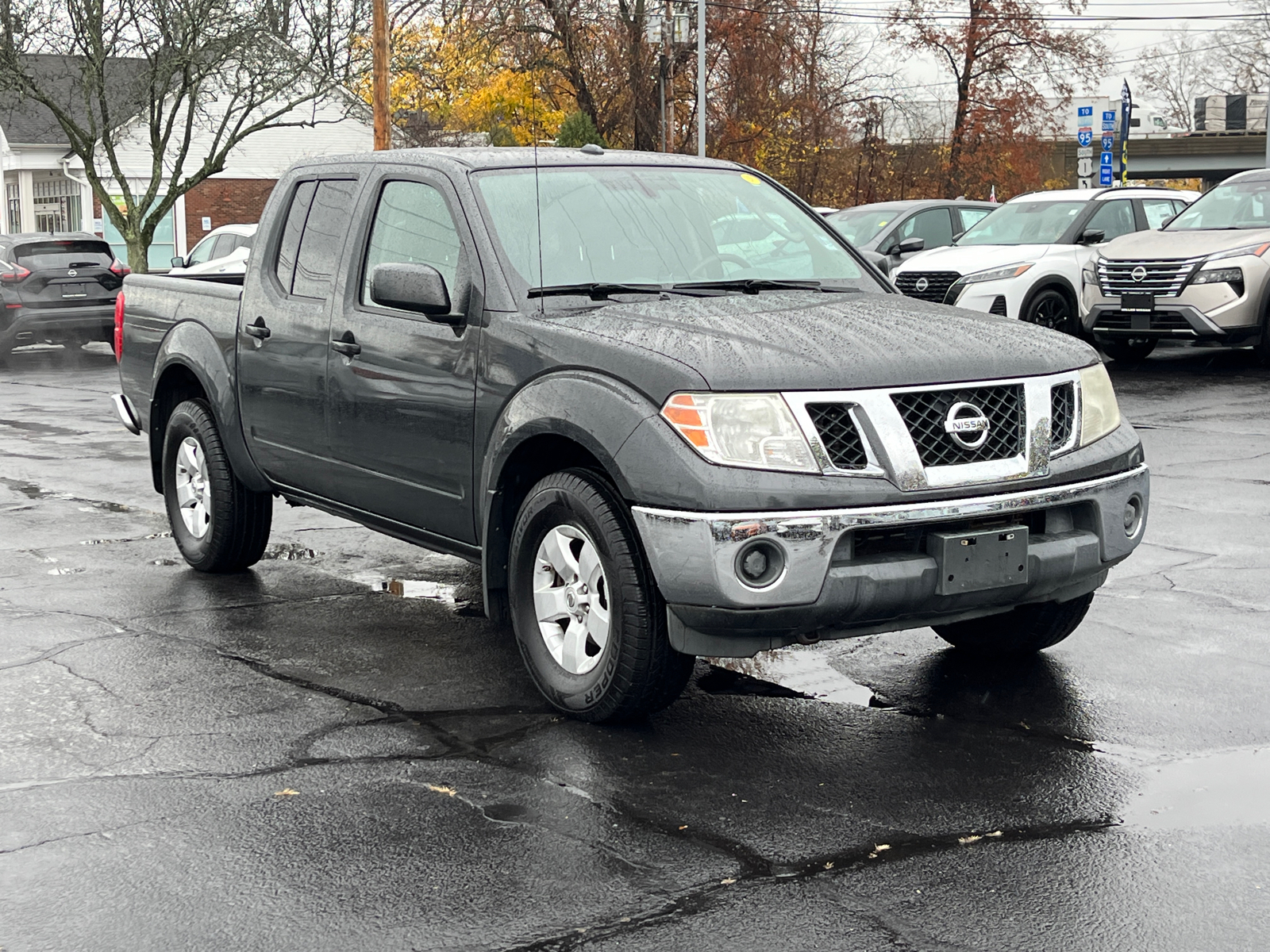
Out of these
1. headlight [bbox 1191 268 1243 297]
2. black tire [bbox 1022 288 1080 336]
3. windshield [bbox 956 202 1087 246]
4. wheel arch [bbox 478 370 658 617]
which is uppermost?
windshield [bbox 956 202 1087 246]

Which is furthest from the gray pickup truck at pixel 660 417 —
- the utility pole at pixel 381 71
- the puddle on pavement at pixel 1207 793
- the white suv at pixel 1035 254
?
the utility pole at pixel 381 71

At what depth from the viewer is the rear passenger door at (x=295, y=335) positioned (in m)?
6.38

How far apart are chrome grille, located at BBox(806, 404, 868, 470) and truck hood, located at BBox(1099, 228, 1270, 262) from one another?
470 inches

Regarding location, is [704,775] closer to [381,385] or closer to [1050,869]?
[1050,869]

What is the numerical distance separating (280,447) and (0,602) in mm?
1484

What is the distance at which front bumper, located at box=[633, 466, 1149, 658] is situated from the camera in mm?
4523

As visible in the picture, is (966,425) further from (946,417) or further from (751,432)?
(751,432)

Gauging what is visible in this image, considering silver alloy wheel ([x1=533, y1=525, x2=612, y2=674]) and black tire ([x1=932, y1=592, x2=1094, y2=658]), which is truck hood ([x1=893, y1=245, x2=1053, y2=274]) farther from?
silver alloy wheel ([x1=533, y1=525, x2=612, y2=674])

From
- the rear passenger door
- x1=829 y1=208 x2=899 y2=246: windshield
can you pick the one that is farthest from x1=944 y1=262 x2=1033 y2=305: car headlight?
the rear passenger door

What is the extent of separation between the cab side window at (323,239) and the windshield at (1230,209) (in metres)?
12.0

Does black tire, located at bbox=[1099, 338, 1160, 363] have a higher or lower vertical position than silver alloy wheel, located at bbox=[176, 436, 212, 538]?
higher

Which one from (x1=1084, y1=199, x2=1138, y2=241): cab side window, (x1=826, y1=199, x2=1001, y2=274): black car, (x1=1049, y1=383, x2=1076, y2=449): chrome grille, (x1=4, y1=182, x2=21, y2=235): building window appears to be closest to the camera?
(x1=1049, y1=383, x2=1076, y2=449): chrome grille

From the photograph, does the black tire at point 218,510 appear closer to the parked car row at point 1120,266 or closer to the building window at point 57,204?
the parked car row at point 1120,266

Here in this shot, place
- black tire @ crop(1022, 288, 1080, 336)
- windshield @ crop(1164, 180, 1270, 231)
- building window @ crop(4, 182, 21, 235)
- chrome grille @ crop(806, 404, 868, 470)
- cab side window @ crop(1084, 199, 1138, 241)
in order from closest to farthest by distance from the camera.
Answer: chrome grille @ crop(806, 404, 868, 470), windshield @ crop(1164, 180, 1270, 231), black tire @ crop(1022, 288, 1080, 336), cab side window @ crop(1084, 199, 1138, 241), building window @ crop(4, 182, 21, 235)
